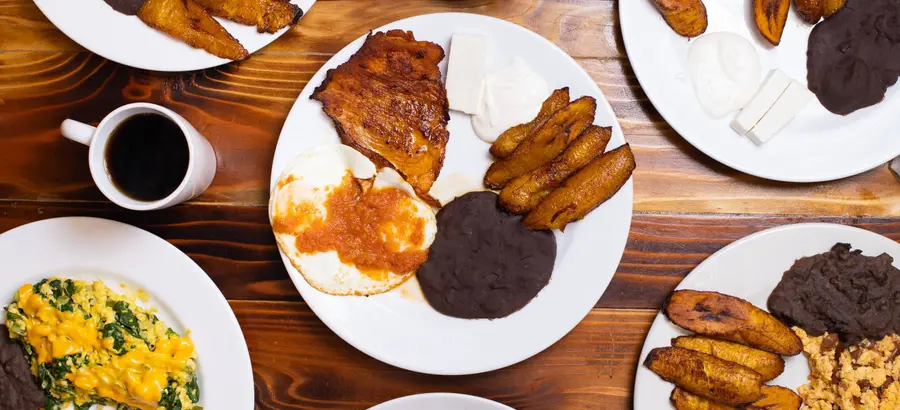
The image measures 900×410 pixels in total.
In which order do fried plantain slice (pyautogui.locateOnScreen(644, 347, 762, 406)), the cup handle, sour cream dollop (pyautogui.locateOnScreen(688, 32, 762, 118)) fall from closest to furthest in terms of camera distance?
the cup handle < fried plantain slice (pyautogui.locateOnScreen(644, 347, 762, 406)) < sour cream dollop (pyautogui.locateOnScreen(688, 32, 762, 118))

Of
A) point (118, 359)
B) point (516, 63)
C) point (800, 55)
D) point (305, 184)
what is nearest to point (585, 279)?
point (516, 63)

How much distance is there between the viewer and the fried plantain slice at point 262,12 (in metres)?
1.83

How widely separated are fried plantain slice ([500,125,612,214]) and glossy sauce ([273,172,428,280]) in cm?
28

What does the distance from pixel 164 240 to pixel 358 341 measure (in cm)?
65

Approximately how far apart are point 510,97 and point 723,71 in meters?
0.68

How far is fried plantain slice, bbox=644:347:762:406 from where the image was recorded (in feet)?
5.74

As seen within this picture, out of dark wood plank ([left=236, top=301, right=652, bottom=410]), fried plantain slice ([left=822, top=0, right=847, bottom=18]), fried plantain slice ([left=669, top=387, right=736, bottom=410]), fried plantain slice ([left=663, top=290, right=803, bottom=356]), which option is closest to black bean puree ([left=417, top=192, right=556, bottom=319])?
dark wood plank ([left=236, top=301, right=652, bottom=410])

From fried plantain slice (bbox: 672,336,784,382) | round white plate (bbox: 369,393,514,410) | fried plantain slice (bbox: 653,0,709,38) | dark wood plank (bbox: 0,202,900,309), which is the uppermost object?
fried plantain slice (bbox: 653,0,709,38)

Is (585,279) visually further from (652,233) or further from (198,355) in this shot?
(198,355)

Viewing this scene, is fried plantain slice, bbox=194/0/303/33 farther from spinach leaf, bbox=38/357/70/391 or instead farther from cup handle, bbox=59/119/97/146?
spinach leaf, bbox=38/357/70/391

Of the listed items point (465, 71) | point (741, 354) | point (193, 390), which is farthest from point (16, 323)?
point (741, 354)

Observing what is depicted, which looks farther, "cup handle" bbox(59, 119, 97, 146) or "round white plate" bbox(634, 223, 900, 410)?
"round white plate" bbox(634, 223, 900, 410)

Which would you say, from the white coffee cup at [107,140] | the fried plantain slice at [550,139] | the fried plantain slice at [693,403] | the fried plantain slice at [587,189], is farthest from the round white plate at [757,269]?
the white coffee cup at [107,140]

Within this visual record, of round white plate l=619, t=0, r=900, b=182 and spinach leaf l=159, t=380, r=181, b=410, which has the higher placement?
round white plate l=619, t=0, r=900, b=182
